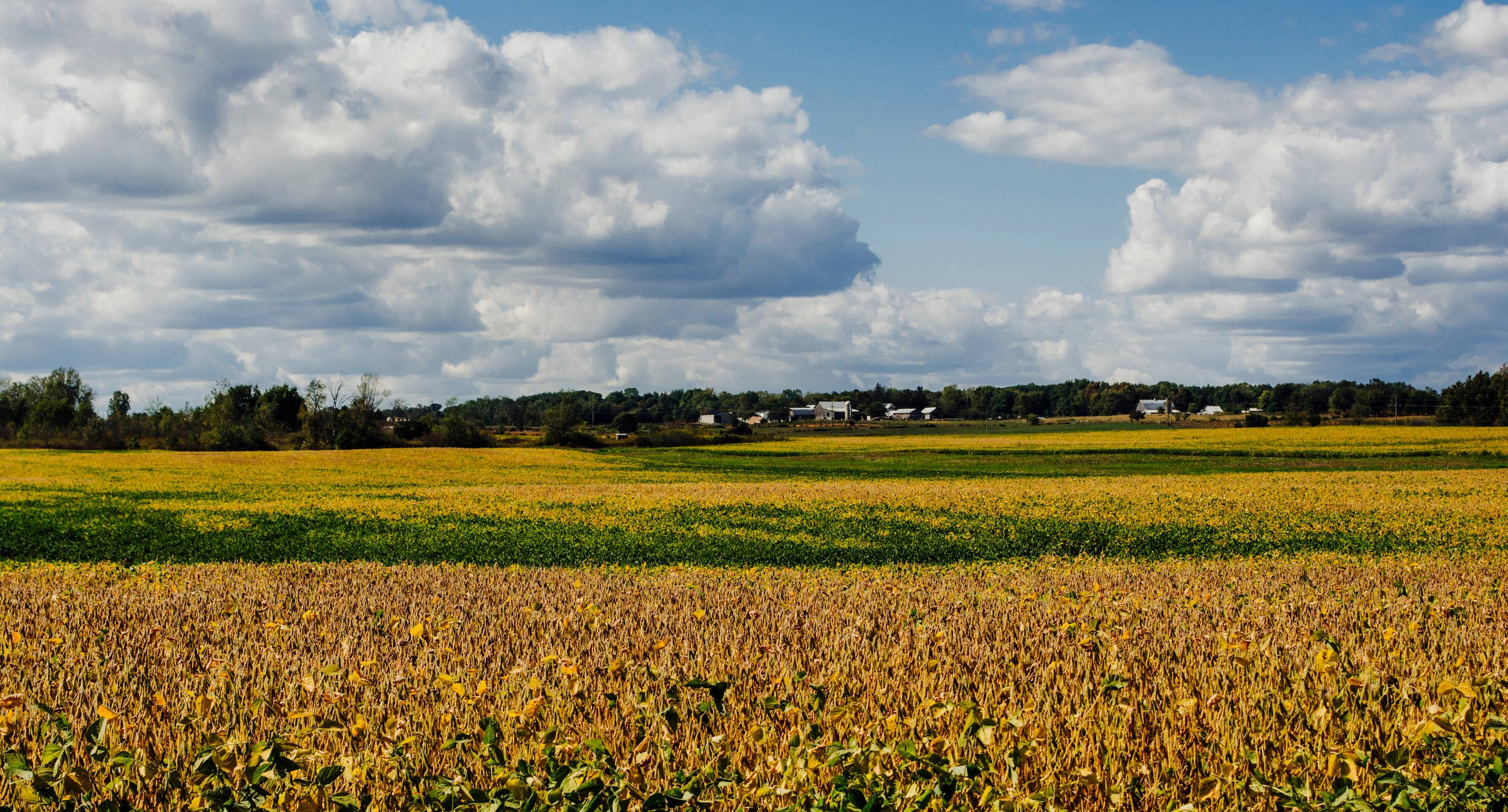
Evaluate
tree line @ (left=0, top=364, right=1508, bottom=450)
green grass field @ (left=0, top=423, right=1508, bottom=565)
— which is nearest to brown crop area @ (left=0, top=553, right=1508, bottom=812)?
green grass field @ (left=0, top=423, right=1508, bottom=565)

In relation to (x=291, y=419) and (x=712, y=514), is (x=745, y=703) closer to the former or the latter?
(x=712, y=514)

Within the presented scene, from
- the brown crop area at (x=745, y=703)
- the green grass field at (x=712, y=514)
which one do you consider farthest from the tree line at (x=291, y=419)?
the brown crop area at (x=745, y=703)

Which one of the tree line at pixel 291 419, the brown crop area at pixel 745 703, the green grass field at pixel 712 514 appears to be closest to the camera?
the brown crop area at pixel 745 703

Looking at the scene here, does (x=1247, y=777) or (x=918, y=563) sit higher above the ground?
(x=1247, y=777)

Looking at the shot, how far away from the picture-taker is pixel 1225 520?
25250 mm

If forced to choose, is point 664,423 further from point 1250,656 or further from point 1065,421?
point 1250,656

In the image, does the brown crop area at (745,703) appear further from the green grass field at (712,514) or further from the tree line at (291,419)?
the tree line at (291,419)

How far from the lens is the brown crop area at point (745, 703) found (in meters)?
4.20

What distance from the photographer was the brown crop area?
4.20 m

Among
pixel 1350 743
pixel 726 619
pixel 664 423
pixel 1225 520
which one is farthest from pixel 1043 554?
pixel 664 423

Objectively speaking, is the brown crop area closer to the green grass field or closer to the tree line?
the green grass field

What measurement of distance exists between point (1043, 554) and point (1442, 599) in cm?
1027

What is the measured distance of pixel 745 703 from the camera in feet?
17.4

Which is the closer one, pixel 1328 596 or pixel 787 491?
pixel 1328 596
